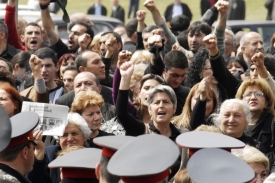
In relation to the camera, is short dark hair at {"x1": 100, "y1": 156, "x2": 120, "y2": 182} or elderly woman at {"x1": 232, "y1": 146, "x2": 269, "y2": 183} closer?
short dark hair at {"x1": 100, "y1": 156, "x2": 120, "y2": 182}

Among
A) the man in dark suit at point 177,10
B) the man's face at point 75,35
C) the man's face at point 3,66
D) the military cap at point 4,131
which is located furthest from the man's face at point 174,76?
the man in dark suit at point 177,10

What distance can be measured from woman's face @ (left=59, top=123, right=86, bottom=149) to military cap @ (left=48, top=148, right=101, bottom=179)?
271cm

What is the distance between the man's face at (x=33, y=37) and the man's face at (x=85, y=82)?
2828 millimetres

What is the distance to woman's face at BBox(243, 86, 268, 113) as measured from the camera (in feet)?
29.8

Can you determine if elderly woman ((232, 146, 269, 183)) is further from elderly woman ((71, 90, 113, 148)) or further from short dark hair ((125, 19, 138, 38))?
short dark hair ((125, 19, 138, 38))

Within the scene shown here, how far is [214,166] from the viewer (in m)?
4.83

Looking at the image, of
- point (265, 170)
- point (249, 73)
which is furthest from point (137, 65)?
point (265, 170)

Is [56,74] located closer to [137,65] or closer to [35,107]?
[137,65]

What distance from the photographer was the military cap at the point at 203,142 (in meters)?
5.22

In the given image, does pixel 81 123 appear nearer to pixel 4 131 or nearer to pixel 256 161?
pixel 256 161

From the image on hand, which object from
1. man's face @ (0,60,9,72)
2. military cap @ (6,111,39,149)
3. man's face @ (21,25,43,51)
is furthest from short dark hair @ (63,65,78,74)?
military cap @ (6,111,39,149)

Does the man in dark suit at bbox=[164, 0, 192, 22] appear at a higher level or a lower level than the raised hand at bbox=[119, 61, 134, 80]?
lower

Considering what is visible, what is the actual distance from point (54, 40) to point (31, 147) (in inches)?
253

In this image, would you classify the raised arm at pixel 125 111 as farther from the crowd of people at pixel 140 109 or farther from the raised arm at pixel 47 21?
the raised arm at pixel 47 21
